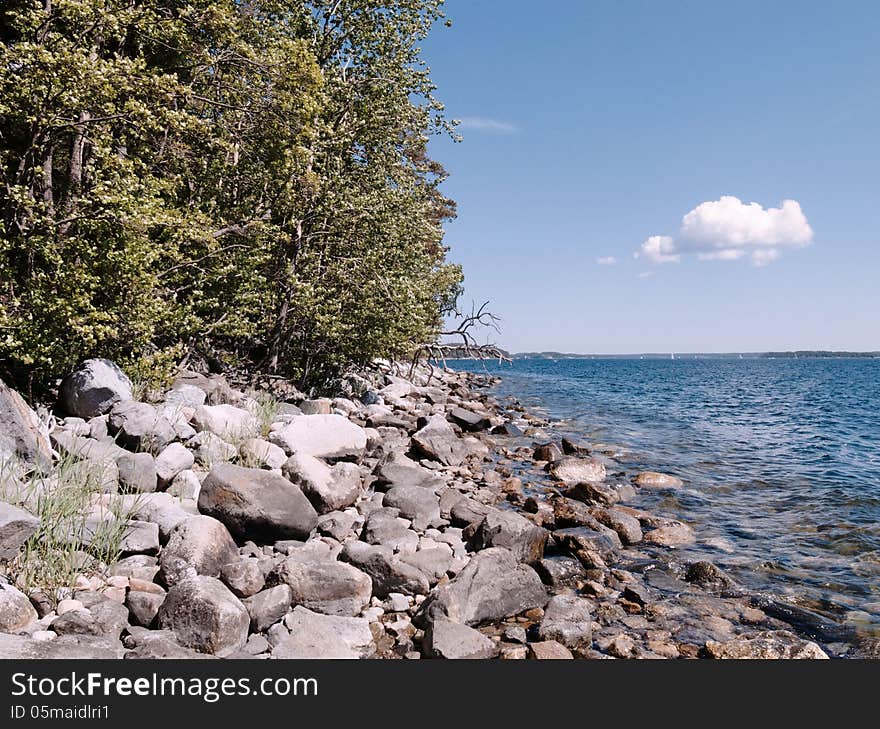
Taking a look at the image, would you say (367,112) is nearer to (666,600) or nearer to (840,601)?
(666,600)

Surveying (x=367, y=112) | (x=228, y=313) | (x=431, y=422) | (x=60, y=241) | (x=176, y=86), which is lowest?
(x=431, y=422)

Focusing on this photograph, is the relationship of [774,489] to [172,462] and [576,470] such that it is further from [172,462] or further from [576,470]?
[172,462]

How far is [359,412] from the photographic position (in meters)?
18.3

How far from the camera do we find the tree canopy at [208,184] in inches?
388

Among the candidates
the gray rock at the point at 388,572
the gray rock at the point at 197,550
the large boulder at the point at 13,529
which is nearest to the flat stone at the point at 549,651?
the gray rock at the point at 388,572

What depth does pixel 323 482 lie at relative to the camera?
966cm

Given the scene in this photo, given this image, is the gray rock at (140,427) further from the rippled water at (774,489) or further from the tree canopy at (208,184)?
the rippled water at (774,489)

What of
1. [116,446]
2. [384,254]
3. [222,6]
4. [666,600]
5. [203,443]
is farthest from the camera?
[384,254]

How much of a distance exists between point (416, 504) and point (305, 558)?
3.28 meters

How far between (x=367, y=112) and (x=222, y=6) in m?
5.38

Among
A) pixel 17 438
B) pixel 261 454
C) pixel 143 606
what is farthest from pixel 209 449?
pixel 143 606

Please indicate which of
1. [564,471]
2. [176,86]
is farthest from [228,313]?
[564,471]

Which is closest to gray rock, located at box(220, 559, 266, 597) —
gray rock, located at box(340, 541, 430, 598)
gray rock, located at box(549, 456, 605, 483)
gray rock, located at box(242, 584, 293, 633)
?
gray rock, located at box(242, 584, 293, 633)

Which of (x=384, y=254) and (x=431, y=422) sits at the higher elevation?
(x=384, y=254)
